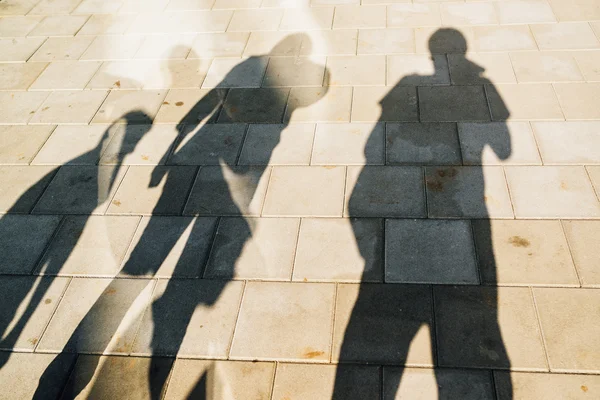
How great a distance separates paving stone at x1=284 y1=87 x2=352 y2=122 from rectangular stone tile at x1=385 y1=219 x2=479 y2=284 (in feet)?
5.37

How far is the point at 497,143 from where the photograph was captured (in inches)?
193

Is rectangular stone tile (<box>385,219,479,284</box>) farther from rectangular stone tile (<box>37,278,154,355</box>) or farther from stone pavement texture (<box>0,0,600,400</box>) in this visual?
rectangular stone tile (<box>37,278,154,355</box>)

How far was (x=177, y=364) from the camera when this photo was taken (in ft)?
12.2

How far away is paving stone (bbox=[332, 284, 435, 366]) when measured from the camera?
141 inches

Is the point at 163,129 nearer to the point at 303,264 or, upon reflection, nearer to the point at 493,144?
the point at 303,264

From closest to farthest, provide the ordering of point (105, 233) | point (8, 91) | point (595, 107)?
point (105, 233), point (595, 107), point (8, 91)

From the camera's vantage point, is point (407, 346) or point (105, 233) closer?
point (407, 346)

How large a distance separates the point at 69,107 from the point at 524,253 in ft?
17.9

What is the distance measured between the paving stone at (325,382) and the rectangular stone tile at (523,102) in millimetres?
3156

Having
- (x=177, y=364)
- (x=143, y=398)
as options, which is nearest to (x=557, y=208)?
(x=177, y=364)

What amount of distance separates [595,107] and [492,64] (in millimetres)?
1237

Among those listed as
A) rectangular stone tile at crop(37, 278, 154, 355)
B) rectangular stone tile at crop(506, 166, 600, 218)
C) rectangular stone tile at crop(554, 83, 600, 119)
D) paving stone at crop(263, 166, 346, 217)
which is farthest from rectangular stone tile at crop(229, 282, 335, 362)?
rectangular stone tile at crop(554, 83, 600, 119)

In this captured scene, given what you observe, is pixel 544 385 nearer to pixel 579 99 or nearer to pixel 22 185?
pixel 579 99

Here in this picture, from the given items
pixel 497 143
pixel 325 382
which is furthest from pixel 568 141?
pixel 325 382
